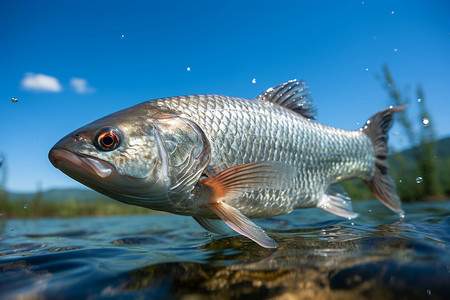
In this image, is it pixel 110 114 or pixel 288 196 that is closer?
pixel 110 114

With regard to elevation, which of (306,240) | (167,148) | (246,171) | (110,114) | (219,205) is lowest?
(306,240)

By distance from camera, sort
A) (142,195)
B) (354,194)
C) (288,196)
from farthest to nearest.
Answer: (354,194) → (288,196) → (142,195)

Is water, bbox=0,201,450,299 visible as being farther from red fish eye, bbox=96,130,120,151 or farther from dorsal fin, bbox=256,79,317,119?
dorsal fin, bbox=256,79,317,119

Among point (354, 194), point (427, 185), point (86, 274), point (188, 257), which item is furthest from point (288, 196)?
point (354, 194)

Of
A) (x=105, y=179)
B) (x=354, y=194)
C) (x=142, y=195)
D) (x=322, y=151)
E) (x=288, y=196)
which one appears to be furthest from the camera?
(x=354, y=194)

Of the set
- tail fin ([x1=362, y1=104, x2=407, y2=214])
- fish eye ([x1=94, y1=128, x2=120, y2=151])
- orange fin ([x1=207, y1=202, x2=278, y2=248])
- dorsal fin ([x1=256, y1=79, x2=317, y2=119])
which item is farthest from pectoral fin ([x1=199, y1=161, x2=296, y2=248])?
tail fin ([x1=362, y1=104, x2=407, y2=214])

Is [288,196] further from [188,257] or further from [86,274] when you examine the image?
[86,274]

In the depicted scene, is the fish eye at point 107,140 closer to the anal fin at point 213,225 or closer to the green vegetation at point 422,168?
the anal fin at point 213,225

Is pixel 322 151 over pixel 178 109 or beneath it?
beneath
